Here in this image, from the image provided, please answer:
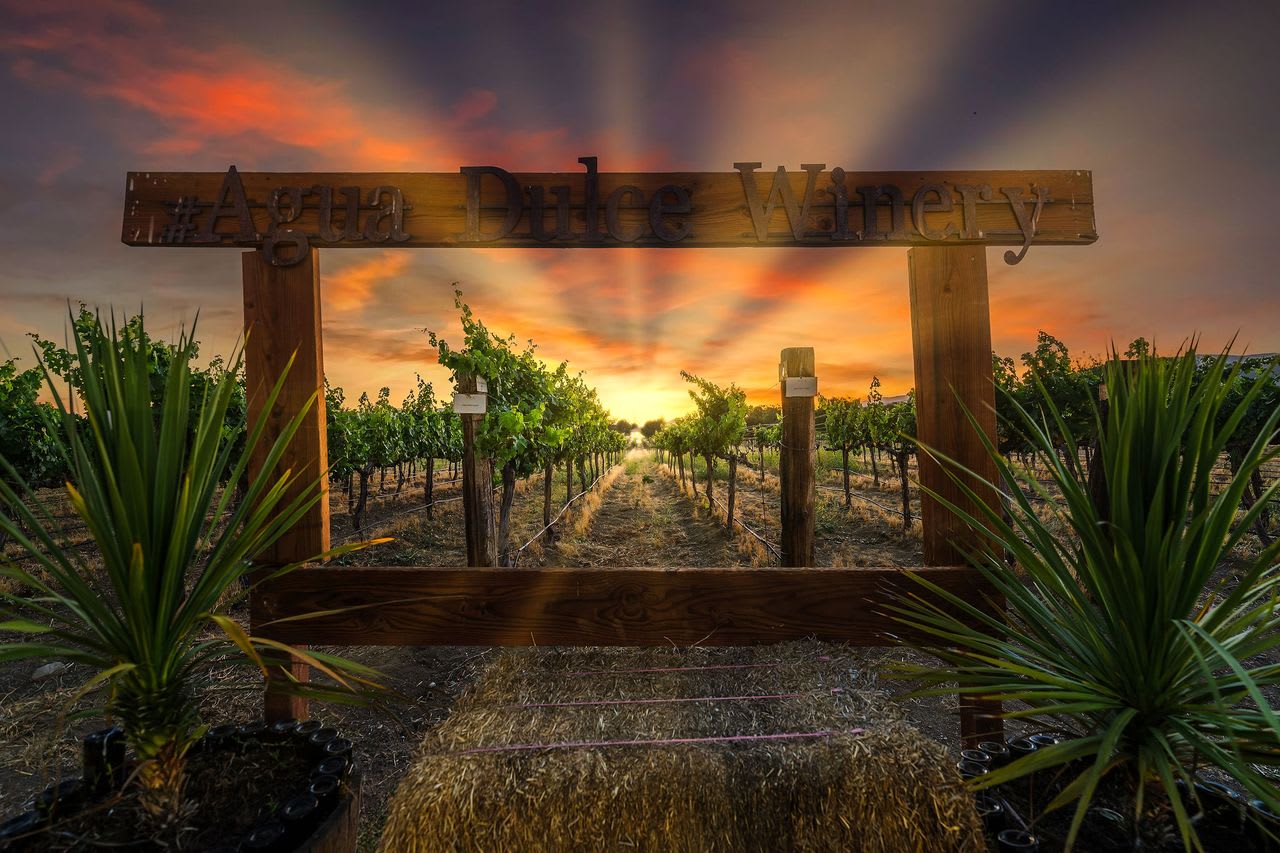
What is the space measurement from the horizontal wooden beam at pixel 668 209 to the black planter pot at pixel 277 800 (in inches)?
79.2

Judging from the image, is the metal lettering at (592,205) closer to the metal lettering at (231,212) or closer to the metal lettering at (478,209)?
the metal lettering at (478,209)

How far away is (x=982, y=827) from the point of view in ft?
6.23

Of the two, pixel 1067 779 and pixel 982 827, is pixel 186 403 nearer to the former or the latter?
pixel 982 827

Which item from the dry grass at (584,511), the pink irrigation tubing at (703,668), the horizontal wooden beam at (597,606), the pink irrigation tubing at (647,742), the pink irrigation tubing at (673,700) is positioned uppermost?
the horizontal wooden beam at (597,606)

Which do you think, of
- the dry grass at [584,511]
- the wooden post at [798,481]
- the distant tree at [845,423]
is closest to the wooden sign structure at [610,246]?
the wooden post at [798,481]

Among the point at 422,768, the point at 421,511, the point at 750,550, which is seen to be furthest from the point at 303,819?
the point at 421,511

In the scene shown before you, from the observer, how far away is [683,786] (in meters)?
1.94

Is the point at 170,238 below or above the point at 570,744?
above

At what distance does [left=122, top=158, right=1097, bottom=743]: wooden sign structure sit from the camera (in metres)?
2.60

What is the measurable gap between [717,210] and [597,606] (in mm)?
1961

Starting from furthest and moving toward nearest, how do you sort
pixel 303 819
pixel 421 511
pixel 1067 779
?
pixel 421 511 → pixel 1067 779 → pixel 303 819

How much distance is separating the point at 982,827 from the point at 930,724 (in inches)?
107

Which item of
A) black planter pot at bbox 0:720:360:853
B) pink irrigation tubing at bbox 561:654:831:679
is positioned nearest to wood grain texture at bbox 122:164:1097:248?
pink irrigation tubing at bbox 561:654:831:679

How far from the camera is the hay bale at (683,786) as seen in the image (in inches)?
73.8
